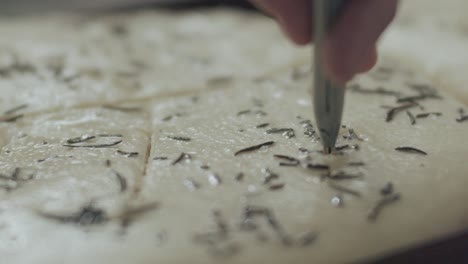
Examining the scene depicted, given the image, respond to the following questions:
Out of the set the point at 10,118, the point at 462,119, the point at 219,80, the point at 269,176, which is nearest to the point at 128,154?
the point at 269,176

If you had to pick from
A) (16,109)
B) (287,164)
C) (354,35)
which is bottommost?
(16,109)

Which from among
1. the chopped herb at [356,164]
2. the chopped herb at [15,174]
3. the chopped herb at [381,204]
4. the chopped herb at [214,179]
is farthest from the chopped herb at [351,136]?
the chopped herb at [15,174]

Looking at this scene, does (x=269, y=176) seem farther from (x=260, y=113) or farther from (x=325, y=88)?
(x=260, y=113)

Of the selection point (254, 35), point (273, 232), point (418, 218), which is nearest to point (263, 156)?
point (273, 232)

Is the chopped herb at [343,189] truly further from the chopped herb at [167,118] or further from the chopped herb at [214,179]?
the chopped herb at [167,118]

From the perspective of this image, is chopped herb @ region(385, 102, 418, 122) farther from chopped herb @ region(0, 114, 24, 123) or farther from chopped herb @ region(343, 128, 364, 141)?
chopped herb @ region(0, 114, 24, 123)

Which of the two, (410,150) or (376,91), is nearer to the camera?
(410,150)

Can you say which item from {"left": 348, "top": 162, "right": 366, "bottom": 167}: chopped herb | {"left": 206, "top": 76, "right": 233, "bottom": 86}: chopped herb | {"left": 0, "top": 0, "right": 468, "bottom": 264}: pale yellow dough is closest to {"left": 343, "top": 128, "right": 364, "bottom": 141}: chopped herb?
{"left": 0, "top": 0, "right": 468, "bottom": 264}: pale yellow dough
